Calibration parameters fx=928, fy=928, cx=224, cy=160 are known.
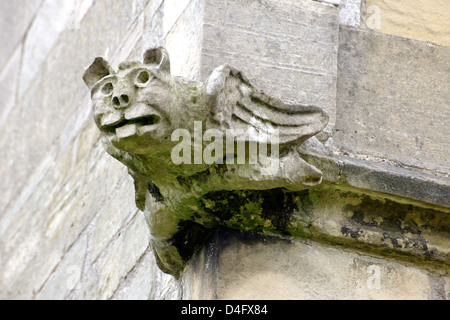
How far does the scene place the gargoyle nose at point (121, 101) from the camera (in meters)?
1.97

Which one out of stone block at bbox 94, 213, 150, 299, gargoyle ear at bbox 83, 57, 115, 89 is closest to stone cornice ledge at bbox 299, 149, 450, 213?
gargoyle ear at bbox 83, 57, 115, 89

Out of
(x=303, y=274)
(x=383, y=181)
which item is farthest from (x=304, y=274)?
(x=383, y=181)

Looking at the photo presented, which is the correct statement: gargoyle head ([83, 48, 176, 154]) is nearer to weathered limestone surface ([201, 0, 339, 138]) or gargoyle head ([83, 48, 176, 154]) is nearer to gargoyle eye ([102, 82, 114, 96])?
gargoyle eye ([102, 82, 114, 96])

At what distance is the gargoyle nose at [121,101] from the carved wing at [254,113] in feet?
0.58

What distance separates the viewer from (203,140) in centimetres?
202

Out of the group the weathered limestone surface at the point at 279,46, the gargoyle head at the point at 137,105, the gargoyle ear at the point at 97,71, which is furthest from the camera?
the weathered limestone surface at the point at 279,46

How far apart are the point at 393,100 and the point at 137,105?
0.81 m

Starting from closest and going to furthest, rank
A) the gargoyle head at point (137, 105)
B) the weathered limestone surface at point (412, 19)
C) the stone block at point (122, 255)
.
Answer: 1. the gargoyle head at point (137, 105)
2. the weathered limestone surface at point (412, 19)
3. the stone block at point (122, 255)

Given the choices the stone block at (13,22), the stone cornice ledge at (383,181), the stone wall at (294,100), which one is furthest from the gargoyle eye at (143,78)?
the stone block at (13,22)

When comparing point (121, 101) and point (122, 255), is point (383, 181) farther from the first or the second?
point (122, 255)

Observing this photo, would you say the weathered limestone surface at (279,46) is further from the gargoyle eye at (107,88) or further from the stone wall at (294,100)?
the gargoyle eye at (107,88)

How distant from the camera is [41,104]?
4.17 metres

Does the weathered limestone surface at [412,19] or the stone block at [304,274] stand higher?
the weathered limestone surface at [412,19]
